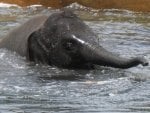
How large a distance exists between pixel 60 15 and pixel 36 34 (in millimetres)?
498

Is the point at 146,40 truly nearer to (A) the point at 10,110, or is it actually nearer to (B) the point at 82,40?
(B) the point at 82,40

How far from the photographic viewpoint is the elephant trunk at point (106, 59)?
27.9ft

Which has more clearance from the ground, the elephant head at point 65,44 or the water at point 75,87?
the elephant head at point 65,44

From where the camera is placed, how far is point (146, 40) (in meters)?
12.3

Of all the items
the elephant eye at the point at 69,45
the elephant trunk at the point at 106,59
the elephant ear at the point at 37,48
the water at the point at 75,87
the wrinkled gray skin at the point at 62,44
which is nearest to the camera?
the water at the point at 75,87

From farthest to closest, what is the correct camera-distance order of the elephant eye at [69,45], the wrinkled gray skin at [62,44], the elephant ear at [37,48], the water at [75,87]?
the elephant ear at [37,48] < the elephant eye at [69,45] < the wrinkled gray skin at [62,44] < the water at [75,87]

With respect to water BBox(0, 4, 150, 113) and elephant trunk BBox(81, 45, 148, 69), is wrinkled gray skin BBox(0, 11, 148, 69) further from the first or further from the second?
water BBox(0, 4, 150, 113)

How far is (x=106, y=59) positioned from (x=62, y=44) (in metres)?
0.94

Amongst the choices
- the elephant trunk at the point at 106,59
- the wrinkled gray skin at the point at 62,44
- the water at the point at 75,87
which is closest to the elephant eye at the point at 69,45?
the wrinkled gray skin at the point at 62,44

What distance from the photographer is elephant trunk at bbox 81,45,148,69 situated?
850cm

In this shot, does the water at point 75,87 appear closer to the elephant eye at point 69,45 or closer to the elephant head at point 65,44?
the elephant head at point 65,44

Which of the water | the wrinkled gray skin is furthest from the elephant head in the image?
the water

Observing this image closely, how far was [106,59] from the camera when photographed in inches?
346

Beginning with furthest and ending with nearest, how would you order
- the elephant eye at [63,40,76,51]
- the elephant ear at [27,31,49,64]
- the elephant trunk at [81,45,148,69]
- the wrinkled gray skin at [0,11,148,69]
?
the elephant ear at [27,31,49,64] → the elephant eye at [63,40,76,51] → the wrinkled gray skin at [0,11,148,69] → the elephant trunk at [81,45,148,69]
